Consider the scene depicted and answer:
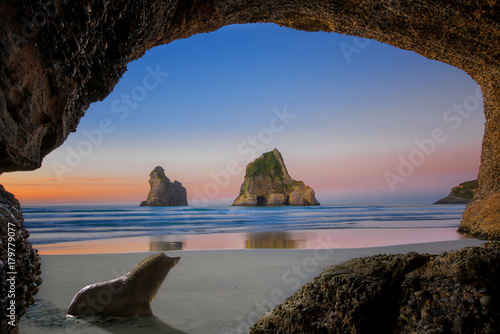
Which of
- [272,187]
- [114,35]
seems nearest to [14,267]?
[114,35]

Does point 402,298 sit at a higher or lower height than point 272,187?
lower

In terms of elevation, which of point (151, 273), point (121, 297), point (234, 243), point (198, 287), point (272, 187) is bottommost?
point (234, 243)

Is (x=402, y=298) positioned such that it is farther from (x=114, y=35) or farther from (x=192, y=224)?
(x=192, y=224)

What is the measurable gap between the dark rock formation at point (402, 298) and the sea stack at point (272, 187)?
173 ft

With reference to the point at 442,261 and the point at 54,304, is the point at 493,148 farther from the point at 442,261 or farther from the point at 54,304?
the point at 54,304

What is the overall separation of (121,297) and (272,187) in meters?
53.2

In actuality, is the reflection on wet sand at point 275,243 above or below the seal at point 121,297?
below

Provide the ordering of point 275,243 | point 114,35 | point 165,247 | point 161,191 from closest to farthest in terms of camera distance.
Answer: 1. point 114,35
2. point 165,247
3. point 275,243
4. point 161,191

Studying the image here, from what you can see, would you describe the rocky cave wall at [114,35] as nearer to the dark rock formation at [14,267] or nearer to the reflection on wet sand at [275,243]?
the dark rock formation at [14,267]

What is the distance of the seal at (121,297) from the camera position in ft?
8.71

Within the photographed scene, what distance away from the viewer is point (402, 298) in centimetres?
167

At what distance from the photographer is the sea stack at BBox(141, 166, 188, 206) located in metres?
49.8

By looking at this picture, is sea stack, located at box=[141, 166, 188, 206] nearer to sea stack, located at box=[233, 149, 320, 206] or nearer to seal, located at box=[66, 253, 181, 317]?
sea stack, located at box=[233, 149, 320, 206]

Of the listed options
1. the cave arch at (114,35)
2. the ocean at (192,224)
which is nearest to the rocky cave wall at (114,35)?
the cave arch at (114,35)
